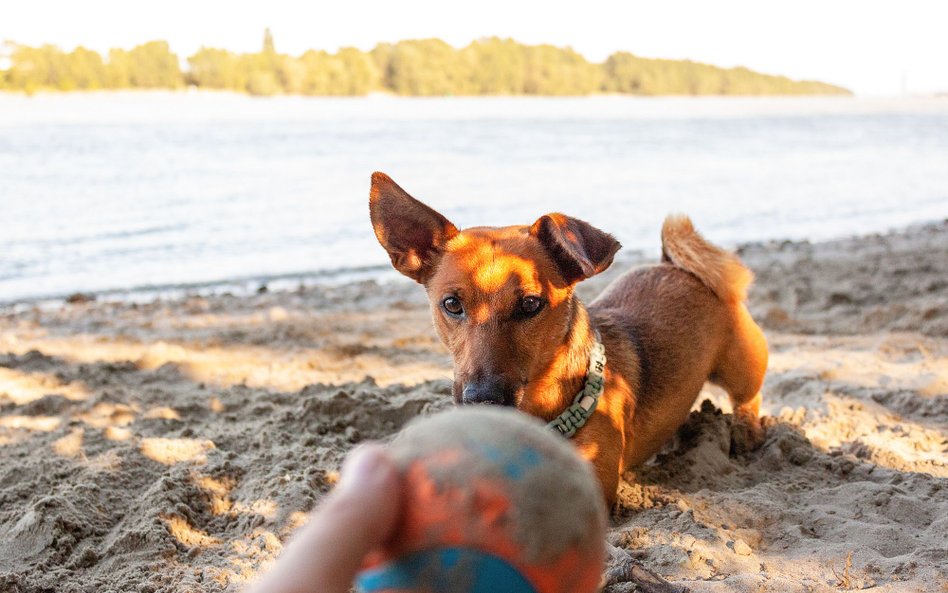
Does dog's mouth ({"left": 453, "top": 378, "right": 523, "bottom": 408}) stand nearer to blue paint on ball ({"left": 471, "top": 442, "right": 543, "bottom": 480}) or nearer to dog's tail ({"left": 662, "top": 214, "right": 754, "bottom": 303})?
blue paint on ball ({"left": 471, "top": 442, "right": 543, "bottom": 480})

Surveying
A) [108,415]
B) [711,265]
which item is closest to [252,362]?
[108,415]

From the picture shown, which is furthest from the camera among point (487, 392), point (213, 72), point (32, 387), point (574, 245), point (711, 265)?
point (213, 72)

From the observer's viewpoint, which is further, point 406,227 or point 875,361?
point 875,361

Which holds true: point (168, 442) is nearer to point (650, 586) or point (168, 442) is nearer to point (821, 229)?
point (650, 586)

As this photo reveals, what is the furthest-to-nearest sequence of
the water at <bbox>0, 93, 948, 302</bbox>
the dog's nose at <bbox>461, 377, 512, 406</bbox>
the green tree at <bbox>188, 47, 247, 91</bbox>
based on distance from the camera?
the green tree at <bbox>188, 47, 247, 91</bbox>, the water at <bbox>0, 93, 948, 302</bbox>, the dog's nose at <bbox>461, 377, 512, 406</bbox>

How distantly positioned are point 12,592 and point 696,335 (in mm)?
3244

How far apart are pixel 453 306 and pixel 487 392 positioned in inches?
18.6

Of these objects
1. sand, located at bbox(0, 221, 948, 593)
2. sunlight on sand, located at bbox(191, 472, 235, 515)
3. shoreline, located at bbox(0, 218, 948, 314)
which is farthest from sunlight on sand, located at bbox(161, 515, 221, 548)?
shoreline, located at bbox(0, 218, 948, 314)

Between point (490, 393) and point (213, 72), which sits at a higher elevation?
point (213, 72)

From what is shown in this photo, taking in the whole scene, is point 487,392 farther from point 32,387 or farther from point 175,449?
point 32,387

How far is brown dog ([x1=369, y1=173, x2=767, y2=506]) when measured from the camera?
10.7 feet

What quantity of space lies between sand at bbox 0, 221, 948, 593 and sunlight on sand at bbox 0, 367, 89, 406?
19 mm

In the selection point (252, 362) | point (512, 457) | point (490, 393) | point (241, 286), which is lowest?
point (241, 286)

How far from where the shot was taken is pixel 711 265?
445 centimetres
